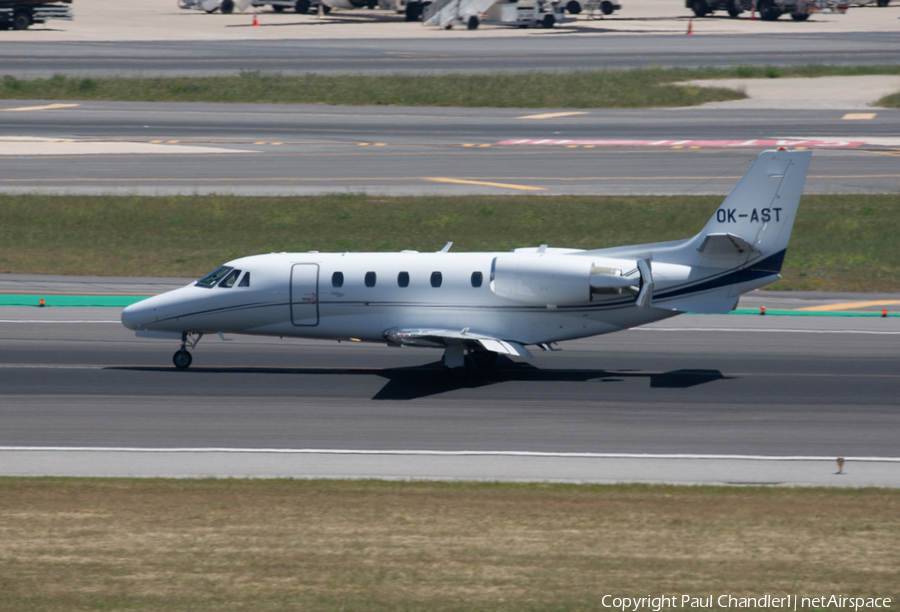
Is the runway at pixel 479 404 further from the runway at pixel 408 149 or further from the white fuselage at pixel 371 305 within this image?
the runway at pixel 408 149

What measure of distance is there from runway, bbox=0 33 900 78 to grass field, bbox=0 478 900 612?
57763mm

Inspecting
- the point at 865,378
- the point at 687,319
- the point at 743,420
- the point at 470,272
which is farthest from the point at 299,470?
the point at 687,319

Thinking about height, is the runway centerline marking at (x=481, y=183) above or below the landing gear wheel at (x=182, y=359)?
above

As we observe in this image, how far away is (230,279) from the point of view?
24.2 meters

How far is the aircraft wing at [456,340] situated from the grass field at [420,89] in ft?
138

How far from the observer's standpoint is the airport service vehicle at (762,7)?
9738 centimetres

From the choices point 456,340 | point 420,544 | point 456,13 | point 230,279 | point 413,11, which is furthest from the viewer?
point 413,11

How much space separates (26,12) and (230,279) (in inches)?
2986

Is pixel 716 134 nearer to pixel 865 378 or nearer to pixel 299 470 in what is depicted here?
pixel 865 378

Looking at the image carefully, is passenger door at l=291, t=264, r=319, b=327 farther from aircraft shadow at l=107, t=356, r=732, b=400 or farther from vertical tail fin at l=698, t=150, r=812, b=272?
vertical tail fin at l=698, t=150, r=812, b=272

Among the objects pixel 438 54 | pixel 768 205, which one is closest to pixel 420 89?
pixel 438 54

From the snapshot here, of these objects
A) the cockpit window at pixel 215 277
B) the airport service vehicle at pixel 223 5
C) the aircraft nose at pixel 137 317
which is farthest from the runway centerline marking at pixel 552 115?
the airport service vehicle at pixel 223 5

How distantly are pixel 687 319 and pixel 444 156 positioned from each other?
22215mm

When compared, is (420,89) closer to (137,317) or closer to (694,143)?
(694,143)
